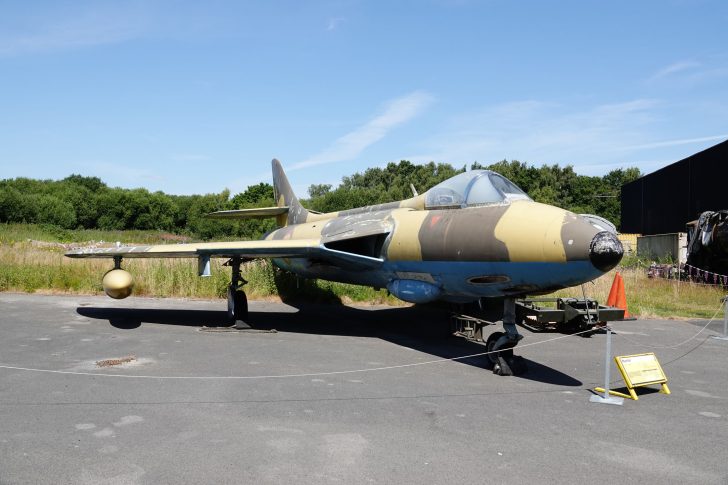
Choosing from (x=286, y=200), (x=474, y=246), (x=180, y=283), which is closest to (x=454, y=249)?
(x=474, y=246)

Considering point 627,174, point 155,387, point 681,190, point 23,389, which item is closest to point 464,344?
point 155,387

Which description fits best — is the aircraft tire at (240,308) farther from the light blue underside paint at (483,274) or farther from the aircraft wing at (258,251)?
the light blue underside paint at (483,274)

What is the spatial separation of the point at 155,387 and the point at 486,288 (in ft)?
14.9

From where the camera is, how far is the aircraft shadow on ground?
945 cm

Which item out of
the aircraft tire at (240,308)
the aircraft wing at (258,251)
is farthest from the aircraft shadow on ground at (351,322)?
the aircraft wing at (258,251)

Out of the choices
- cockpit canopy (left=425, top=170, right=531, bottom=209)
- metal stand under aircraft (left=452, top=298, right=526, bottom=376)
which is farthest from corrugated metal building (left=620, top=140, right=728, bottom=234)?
metal stand under aircraft (left=452, top=298, right=526, bottom=376)

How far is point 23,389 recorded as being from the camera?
6223mm

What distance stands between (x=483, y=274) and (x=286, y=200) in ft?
31.2

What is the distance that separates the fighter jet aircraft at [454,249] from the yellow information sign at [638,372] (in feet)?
3.94

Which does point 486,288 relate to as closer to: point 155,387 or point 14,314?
point 155,387

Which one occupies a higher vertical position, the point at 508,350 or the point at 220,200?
the point at 220,200

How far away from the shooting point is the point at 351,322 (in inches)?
487

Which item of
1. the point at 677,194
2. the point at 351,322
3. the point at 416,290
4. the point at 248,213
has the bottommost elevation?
the point at 351,322

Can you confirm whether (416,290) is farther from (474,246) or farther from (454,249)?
(474,246)
